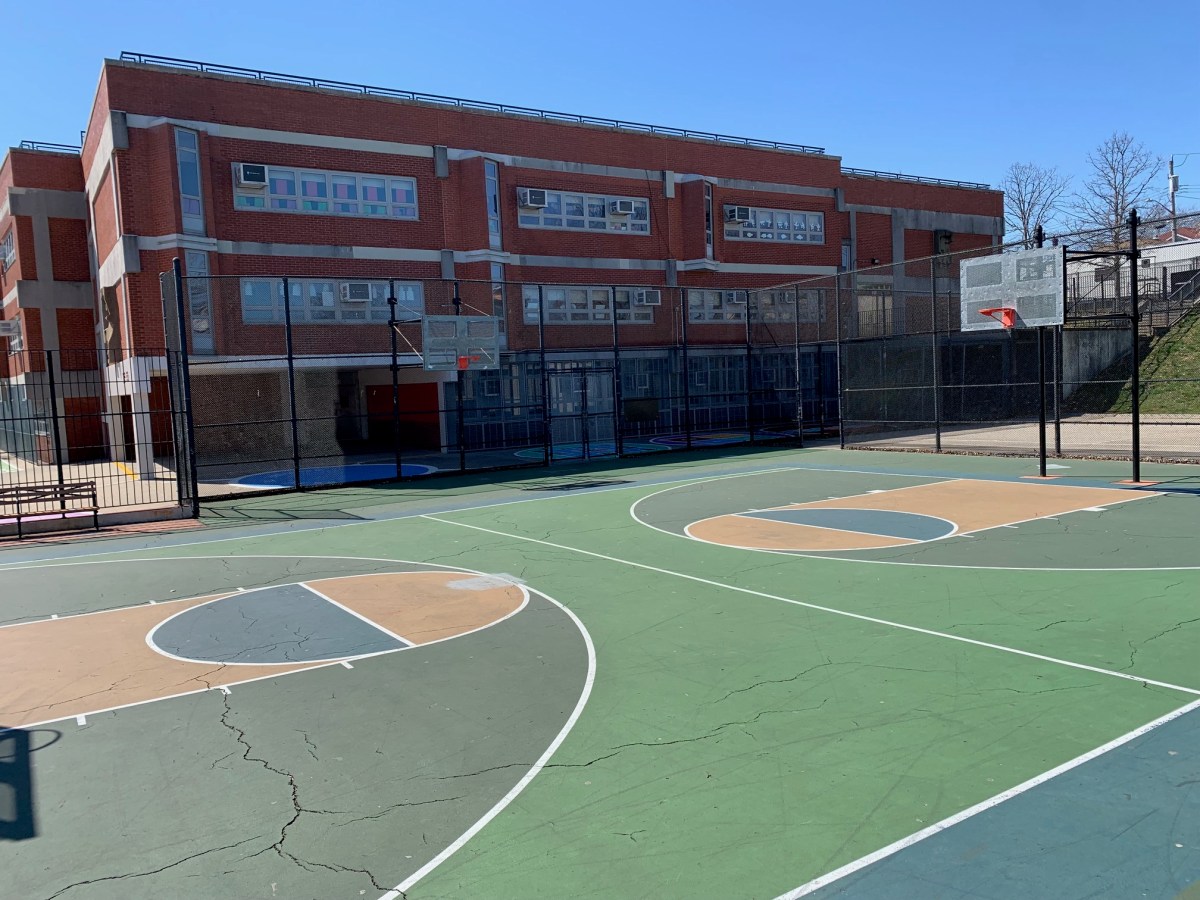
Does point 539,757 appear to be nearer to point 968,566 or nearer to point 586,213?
point 968,566

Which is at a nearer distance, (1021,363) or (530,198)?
(530,198)

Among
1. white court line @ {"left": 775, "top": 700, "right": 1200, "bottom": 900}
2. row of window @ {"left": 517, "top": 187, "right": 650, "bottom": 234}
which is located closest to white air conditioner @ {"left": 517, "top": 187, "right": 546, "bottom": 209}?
row of window @ {"left": 517, "top": 187, "right": 650, "bottom": 234}

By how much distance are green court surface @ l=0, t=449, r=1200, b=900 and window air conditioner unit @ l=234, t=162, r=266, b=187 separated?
17029mm

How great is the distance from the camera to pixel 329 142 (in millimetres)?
29156

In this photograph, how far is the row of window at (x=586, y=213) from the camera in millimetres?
33406

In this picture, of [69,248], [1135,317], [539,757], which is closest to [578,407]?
[1135,317]

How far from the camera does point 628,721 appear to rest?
6.62m

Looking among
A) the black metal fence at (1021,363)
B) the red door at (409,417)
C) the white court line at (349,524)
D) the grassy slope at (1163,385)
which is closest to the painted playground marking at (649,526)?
the white court line at (349,524)

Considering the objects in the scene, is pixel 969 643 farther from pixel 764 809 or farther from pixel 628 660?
pixel 764 809

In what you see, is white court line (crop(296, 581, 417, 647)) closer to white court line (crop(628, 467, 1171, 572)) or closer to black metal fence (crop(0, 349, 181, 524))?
white court line (crop(628, 467, 1171, 572))

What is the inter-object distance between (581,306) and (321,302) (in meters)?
9.78

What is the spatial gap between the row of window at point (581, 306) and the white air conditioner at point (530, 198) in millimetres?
2952

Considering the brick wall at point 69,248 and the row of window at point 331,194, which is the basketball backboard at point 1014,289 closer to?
the row of window at point 331,194

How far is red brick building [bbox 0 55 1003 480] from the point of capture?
86.5 ft
